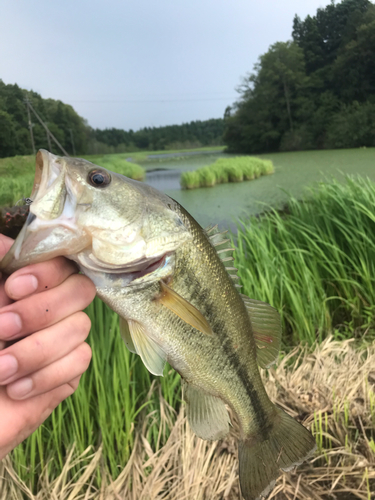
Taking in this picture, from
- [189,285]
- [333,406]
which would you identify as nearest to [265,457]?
[189,285]

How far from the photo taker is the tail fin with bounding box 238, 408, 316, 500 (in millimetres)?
796

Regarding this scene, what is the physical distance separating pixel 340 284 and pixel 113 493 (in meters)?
1.72

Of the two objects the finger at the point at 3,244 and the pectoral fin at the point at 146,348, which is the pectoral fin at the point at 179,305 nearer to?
the pectoral fin at the point at 146,348

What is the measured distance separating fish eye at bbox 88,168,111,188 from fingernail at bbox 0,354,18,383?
0.31 meters

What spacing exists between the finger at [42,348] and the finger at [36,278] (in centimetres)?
8

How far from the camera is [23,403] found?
63 centimetres

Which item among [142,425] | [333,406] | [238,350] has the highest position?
[238,350]

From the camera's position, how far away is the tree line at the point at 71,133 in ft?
6.94

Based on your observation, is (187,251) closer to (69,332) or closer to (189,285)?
(189,285)

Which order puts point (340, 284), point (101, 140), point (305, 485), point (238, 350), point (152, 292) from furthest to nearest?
point (101, 140) < point (340, 284) < point (305, 485) < point (238, 350) < point (152, 292)

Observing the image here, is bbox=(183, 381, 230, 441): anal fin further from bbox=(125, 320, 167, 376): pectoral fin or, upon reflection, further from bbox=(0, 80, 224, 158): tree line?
bbox=(0, 80, 224, 158): tree line

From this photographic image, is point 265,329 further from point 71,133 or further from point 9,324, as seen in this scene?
point 71,133

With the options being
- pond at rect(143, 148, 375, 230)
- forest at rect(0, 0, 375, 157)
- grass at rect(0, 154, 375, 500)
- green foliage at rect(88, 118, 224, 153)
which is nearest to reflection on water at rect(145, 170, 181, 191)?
pond at rect(143, 148, 375, 230)

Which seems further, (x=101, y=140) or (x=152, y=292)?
(x=101, y=140)
